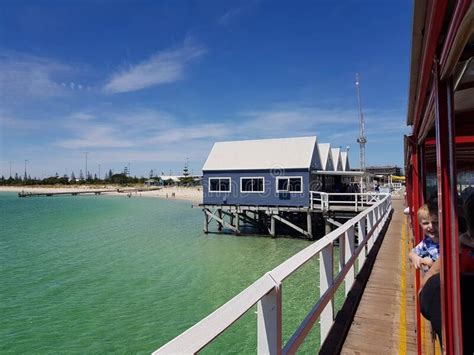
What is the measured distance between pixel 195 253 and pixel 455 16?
17475 mm

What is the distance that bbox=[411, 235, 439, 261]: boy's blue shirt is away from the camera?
9.32ft

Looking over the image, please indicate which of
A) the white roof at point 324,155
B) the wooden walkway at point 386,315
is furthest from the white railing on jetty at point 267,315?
the white roof at point 324,155

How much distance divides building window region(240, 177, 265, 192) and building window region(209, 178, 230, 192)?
3.51 feet

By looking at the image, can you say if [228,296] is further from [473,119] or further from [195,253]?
[473,119]

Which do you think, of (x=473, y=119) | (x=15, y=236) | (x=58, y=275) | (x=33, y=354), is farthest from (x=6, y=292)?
(x=15, y=236)

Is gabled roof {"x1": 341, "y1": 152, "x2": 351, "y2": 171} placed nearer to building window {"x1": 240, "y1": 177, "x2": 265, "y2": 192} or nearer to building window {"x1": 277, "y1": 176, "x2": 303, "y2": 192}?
building window {"x1": 277, "y1": 176, "x2": 303, "y2": 192}

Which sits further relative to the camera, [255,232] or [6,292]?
[255,232]

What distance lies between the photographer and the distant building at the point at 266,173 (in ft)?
71.2

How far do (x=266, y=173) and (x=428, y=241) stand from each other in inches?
766

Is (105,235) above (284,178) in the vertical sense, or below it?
below

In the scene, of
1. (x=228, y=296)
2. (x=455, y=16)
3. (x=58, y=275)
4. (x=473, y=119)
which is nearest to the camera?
(x=455, y=16)

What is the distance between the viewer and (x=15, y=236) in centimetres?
2633

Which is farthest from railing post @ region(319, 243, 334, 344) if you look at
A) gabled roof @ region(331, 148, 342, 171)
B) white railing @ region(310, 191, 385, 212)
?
gabled roof @ region(331, 148, 342, 171)

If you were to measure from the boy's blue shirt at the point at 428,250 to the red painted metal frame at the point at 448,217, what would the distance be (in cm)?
155
